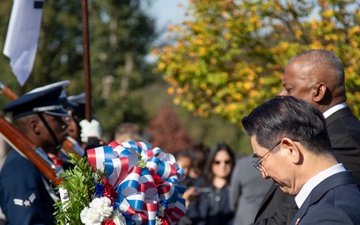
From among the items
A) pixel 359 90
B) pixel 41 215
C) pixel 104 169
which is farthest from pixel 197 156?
pixel 104 169

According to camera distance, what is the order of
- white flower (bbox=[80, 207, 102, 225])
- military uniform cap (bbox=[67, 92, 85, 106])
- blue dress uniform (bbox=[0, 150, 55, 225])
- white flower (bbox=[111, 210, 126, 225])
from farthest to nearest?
military uniform cap (bbox=[67, 92, 85, 106]) → blue dress uniform (bbox=[0, 150, 55, 225]) → white flower (bbox=[111, 210, 126, 225]) → white flower (bbox=[80, 207, 102, 225])

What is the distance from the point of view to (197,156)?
11.1 meters

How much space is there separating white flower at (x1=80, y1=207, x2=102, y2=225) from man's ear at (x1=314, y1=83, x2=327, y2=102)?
54.8 inches

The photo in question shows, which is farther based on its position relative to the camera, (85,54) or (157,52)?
(157,52)

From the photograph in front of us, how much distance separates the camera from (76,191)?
3818 millimetres

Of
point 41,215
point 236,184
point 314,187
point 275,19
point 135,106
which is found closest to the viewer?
point 314,187

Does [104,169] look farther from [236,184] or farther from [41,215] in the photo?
[236,184]

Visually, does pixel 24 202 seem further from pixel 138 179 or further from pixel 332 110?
pixel 332 110

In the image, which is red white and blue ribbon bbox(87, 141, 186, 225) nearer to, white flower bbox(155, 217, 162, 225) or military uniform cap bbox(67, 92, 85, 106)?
white flower bbox(155, 217, 162, 225)

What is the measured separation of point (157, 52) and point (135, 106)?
1886 cm

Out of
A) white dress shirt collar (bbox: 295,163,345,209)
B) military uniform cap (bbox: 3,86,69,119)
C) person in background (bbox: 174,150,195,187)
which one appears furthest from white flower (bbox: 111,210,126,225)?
person in background (bbox: 174,150,195,187)

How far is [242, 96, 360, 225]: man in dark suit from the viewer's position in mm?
3064

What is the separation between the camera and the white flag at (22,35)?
21.9 feet

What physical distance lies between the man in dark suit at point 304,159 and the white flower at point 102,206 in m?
0.94
